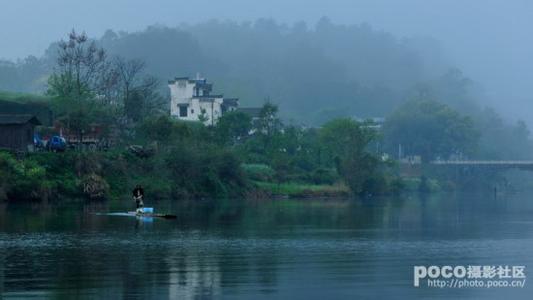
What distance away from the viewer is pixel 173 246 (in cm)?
4803

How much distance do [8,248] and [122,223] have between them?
16811 mm

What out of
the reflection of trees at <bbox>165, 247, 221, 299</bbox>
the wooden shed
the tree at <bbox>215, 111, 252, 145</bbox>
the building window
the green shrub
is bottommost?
the reflection of trees at <bbox>165, 247, 221, 299</bbox>

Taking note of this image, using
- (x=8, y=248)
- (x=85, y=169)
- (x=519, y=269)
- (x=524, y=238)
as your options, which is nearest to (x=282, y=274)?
(x=519, y=269)

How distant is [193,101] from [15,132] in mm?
70131

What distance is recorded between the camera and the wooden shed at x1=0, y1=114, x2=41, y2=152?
93.1 m

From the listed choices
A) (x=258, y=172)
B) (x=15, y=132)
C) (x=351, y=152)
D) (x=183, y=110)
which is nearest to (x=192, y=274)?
(x=15, y=132)

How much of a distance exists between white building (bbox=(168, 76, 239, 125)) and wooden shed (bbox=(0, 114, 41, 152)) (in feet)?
218

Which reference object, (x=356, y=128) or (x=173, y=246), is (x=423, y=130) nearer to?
(x=356, y=128)

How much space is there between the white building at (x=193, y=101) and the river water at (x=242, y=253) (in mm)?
84593

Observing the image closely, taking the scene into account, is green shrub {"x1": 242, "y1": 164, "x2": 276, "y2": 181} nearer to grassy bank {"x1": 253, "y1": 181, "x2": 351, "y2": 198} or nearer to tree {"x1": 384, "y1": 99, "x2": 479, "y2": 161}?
grassy bank {"x1": 253, "y1": 181, "x2": 351, "y2": 198}

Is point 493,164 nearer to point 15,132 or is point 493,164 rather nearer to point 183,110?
point 183,110

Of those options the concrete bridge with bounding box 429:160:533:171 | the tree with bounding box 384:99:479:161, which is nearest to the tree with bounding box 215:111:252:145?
the concrete bridge with bounding box 429:160:533:171

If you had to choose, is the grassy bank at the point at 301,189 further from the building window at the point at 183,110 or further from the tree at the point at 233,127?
the building window at the point at 183,110

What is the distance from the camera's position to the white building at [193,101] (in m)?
161
